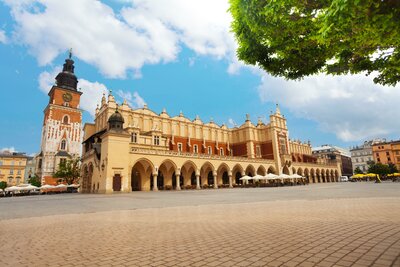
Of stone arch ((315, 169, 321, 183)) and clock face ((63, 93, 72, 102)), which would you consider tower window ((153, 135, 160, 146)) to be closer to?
clock face ((63, 93, 72, 102))

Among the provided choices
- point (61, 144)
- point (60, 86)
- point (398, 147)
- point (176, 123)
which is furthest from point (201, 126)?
point (398, 147)

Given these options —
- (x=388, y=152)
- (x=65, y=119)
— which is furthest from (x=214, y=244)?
(x=388, y=152)

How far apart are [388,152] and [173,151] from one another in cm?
8566

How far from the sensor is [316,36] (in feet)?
15.0

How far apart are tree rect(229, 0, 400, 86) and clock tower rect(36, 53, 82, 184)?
202 feet

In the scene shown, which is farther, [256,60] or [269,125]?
[269,125]

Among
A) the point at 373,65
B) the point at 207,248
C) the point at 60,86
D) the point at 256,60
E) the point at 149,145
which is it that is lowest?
the point at 207,248

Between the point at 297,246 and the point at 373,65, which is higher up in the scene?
the point at 373,65

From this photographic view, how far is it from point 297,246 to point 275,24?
4.37 meters

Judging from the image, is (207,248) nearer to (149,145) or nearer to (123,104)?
(149,145)

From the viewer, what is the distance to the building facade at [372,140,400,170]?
83.8 m

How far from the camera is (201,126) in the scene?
173ft

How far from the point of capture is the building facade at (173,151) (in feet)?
97.5

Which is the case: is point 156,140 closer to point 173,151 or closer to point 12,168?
point 173,151
